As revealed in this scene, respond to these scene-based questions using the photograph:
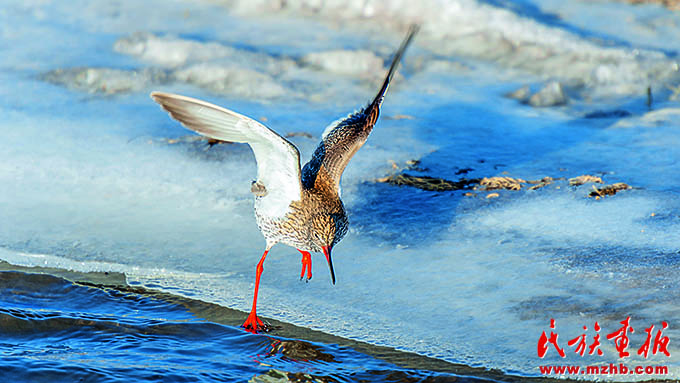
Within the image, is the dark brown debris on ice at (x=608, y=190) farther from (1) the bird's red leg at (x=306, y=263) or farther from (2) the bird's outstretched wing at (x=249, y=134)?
(2) the bird's outstretched wing at (x=249, y=134)

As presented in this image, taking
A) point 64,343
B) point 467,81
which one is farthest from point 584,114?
point 64,343

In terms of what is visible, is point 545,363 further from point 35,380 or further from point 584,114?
point 584,114

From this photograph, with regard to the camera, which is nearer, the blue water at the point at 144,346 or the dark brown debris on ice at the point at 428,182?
the blue water at the point at 144,346

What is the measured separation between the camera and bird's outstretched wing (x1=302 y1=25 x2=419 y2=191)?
201 inches

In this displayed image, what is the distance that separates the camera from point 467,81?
28.2 ft

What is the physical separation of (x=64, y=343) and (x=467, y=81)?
559 centimetres

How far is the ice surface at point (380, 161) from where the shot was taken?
4508 millimetres

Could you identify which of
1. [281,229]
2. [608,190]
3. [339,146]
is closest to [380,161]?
[339,146]

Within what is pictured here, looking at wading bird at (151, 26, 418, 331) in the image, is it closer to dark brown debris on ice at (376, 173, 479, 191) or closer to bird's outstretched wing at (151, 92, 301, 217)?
bird's outstretched wing at (151, 92, 301, 217)

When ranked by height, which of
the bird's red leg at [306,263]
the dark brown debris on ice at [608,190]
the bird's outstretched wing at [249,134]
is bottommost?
the bird's red leg at [306,263]

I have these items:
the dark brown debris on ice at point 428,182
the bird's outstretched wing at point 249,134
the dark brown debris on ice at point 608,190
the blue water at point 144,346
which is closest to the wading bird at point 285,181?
the bird's outstretched wing at point 249,134

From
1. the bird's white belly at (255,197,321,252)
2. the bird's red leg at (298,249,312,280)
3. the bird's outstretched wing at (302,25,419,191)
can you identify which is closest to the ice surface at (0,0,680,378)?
the bird's red leg at (298,249,312,280)

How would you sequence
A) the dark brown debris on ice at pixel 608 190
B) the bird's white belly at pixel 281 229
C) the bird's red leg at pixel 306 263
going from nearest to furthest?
the bird's white belly at pixel 281 229
the bird's red leg at pixel 306 263
the dark brown debris on ice at pixel 608 190

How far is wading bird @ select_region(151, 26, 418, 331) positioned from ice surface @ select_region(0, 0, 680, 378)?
0.33 metres
